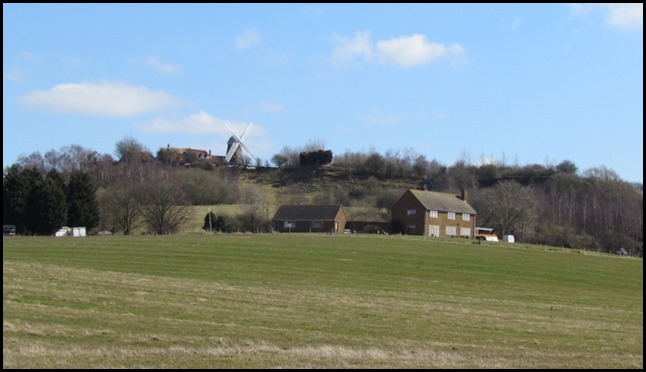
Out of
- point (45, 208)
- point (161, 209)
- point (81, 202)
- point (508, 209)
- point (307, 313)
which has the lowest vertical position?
point (307, 313)

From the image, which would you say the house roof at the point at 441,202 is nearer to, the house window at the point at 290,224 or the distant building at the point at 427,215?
the distant building at the point at 427,215

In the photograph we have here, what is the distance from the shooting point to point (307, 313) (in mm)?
23812

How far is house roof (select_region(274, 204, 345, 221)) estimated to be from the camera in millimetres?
106438

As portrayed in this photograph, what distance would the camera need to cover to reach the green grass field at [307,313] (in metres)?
14.7

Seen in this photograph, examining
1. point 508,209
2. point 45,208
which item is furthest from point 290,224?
point 508,209

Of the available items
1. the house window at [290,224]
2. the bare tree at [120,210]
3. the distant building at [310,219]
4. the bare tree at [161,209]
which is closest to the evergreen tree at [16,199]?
the bare tree at [120,210]

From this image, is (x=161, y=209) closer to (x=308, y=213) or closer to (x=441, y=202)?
(x=308, y=213)

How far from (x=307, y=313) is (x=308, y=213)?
8427cm

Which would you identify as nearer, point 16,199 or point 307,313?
point 307,313

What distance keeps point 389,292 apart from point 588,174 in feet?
468

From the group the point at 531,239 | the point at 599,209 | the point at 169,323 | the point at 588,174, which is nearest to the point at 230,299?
the point at 169,323

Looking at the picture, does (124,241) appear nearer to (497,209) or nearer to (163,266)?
(163,266)

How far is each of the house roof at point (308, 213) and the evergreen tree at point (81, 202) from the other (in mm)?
29051

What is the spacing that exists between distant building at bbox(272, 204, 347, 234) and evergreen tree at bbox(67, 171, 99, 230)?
28337 millimetres
